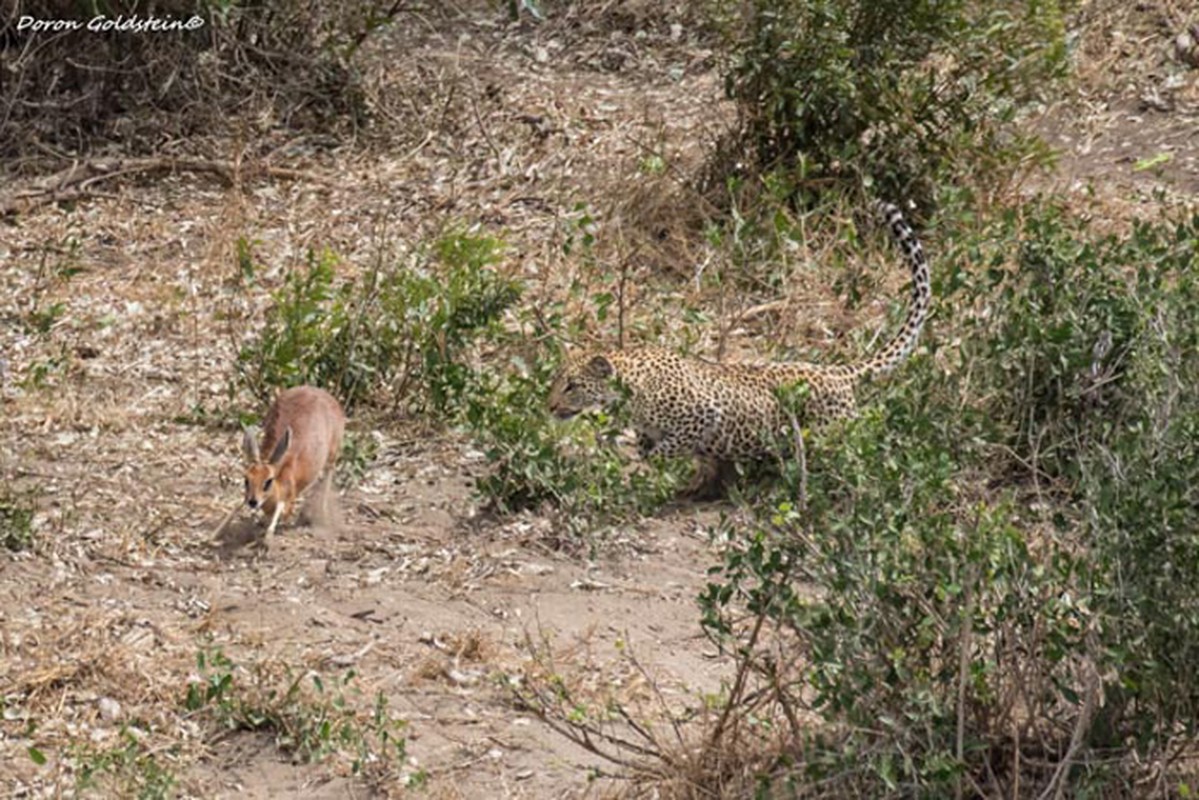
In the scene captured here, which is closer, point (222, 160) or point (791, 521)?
point (791, 521)

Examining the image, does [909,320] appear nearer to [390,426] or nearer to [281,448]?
[390,426]

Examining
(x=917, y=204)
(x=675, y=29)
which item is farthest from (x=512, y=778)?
(x=675, y=29)

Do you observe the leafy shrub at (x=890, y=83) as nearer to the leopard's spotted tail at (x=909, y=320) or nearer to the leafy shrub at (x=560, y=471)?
the leopard's spotted tail at (x=909, y=320)

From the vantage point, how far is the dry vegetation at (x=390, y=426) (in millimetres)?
6656

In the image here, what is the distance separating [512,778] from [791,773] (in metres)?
1.13

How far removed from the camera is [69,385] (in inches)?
371

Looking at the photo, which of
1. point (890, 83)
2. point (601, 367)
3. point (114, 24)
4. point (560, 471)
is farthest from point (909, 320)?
point (114, 24)

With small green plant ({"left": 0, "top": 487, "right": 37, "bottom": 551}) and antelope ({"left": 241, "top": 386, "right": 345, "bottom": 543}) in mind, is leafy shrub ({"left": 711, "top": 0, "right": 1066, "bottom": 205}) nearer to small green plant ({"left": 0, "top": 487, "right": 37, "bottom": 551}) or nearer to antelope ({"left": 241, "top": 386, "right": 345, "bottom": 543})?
antelope ({"left": 241, "top": 386, "right": 345, "bottom": 543})

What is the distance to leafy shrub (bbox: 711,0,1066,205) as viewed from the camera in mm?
10484

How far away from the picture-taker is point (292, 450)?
7.86 m

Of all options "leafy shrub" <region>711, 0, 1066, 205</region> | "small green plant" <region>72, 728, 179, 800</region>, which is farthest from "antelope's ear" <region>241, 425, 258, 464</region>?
"leafy shrub" <region>711, 0, 1066, 205</region>

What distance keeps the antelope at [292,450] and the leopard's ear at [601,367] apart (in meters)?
1.02

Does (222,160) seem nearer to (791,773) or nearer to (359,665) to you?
(359,665)

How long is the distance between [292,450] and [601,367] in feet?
4.52
